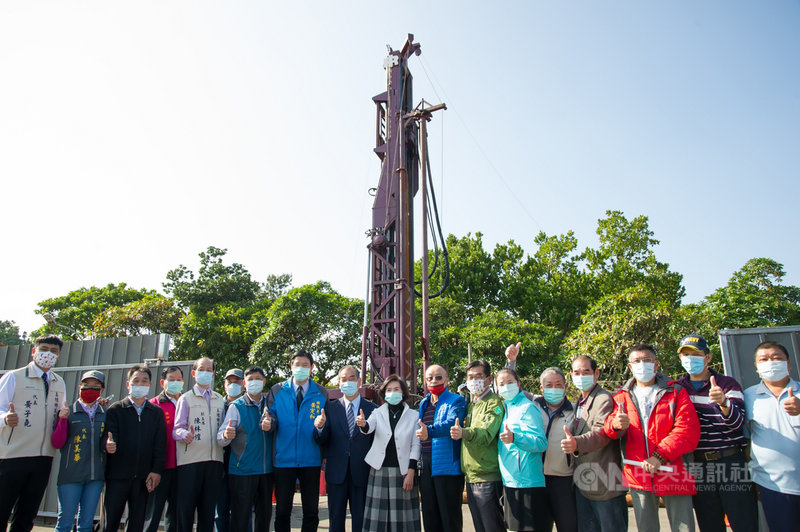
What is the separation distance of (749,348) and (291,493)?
4.44 metres

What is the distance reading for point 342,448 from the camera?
177 inches

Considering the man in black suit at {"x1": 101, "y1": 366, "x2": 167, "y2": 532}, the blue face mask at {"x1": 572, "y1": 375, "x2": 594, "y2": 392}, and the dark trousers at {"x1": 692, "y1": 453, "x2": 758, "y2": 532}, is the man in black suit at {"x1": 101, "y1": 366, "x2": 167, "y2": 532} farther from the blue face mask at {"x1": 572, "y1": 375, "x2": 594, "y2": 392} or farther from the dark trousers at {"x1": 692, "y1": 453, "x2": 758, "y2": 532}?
the dark trousers at {"x1": 692, "y1": 453, "x2": 758, "y2": 532}

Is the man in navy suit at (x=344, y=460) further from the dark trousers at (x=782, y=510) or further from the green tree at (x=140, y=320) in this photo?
the green tree at (x=140, y=320)

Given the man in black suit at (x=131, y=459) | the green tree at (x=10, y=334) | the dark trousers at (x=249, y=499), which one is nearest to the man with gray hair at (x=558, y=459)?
the dark trousers at (x=249, y=499)

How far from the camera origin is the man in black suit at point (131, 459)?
14.3 ft

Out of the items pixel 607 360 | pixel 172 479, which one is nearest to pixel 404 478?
pixel 172 479

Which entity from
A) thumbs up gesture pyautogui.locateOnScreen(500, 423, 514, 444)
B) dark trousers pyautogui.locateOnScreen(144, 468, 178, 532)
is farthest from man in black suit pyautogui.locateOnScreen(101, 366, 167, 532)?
thumbs up gesture pyautogui.locateOnScreen(500, 423, 514, 444)

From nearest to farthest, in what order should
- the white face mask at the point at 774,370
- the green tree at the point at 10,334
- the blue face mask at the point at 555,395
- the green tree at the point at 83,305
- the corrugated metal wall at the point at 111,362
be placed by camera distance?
the white face mask at the point at 774,370, the blue face mask at the point at 555,395, the corrugated metal wall at the point at 111,362, the green tree at the point at 83,305, the green tree at the point at 10,334

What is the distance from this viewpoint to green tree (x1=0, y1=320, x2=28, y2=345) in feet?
157

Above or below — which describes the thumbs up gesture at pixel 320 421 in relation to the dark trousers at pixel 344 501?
above

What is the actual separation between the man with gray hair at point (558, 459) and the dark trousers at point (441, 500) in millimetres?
723

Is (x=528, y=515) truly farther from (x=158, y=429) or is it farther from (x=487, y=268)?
(x=487, y=268)

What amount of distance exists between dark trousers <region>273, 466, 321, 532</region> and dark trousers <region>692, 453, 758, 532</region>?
9.61 ft

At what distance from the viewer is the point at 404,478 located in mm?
4262
